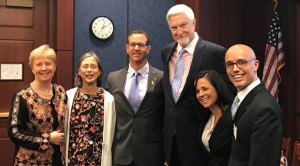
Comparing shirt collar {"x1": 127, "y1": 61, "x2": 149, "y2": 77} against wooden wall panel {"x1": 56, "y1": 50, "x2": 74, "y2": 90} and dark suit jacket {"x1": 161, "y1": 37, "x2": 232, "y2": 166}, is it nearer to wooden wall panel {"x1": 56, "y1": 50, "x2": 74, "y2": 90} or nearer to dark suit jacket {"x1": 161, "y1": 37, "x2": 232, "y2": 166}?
dark suit jacket {"x1": 161, "y1": 37, "x2": 232, "y2": 166}

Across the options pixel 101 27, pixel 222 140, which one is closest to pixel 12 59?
pixel 101 27

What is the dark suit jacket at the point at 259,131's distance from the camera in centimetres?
169

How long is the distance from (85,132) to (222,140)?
3.22 ft

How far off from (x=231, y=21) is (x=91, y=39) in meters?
1.92

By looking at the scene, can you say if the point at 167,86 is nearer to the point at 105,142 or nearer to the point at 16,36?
the point at 105,142

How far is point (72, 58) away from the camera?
447 cm

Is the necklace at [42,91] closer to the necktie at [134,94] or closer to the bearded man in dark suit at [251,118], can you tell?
the necktie at [134,94]

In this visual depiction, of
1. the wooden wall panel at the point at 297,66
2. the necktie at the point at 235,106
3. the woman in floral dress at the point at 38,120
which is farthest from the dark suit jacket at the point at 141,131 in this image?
the wooden wall panel at the point at 297,66

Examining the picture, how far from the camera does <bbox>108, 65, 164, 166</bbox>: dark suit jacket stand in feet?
9.04

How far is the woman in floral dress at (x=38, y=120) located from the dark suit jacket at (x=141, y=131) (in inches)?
17.8

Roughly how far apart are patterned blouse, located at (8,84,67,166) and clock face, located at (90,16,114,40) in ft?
7.33

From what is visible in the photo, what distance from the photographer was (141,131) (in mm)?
2754

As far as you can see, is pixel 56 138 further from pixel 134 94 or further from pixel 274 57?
pixel 274 57

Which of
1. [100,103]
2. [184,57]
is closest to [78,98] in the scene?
[100,103]
